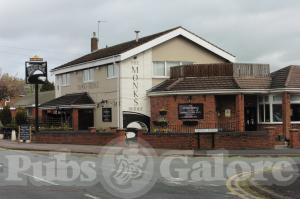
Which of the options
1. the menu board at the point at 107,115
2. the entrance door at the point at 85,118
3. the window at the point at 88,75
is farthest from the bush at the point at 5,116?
the menu board at the point at 107,115

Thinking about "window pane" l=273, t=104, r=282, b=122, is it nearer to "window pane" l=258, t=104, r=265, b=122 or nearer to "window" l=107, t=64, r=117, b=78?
"window pane" l=258, t=104, r=265, b=122

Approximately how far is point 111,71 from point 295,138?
1497 centimetres

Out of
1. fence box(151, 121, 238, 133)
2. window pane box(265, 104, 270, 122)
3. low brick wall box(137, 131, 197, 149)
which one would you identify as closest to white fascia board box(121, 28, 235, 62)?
fence box(151, 121, 238, 133)

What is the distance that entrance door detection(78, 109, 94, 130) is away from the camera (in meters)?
43.2

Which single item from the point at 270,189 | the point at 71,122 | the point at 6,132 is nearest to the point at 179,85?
the point at 71,122

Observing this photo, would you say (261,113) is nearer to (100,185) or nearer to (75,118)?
(75,118)

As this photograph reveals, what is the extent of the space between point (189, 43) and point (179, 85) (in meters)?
6.28

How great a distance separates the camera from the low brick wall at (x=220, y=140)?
29375mm

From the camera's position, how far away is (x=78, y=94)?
147 feet

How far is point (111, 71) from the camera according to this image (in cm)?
4091

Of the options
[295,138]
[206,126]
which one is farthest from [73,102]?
[295,138]

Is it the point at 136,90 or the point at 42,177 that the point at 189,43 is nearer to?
the point at 136,90

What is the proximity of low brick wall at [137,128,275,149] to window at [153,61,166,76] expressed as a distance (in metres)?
10.5

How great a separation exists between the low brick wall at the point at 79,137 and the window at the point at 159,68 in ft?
26.4
